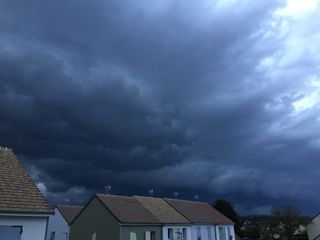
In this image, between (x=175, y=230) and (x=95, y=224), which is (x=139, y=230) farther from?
Answer: (x=175, y=230)

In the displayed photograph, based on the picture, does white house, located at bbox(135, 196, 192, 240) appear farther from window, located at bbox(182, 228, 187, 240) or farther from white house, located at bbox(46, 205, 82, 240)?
white house, located at bbox(46, 205, 82, 240)

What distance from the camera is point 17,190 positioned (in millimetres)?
23266

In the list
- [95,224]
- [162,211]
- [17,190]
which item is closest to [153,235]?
[162,211]

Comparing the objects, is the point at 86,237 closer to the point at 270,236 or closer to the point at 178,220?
the point at 178,220

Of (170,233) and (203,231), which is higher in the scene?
(203,231)

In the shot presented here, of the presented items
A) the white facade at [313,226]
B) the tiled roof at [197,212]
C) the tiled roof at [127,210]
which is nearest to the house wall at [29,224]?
the tiled roof at [127,210]

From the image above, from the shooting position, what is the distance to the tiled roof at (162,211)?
5328cm

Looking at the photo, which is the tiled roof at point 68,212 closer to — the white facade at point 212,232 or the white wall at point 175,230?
the white wall at point 175,230

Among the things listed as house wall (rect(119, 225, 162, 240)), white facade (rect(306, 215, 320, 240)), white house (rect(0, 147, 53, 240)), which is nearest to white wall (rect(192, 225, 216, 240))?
house wall (rect(119, 225, 162, 240))

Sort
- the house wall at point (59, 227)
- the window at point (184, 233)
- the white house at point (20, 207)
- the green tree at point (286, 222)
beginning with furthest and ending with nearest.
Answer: the green tree at point (286, 222) < the house wall at point (59, 227) < the window at point (184, 233) < the white house at point (20, 207)

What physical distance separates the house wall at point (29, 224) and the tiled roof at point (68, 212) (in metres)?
45.5

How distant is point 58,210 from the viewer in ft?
227

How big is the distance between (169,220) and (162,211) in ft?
10.8

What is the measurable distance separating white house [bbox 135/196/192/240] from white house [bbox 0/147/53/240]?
29.2 meters
